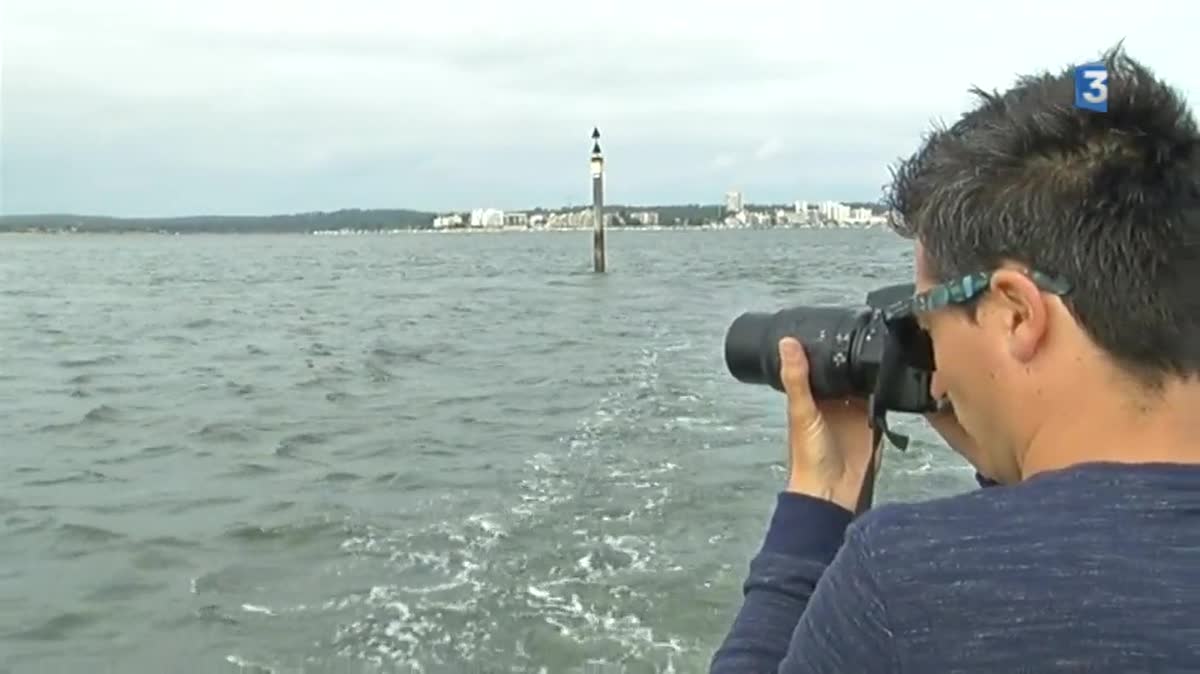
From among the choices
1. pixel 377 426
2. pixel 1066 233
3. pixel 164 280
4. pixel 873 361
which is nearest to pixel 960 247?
pixel 1066 233

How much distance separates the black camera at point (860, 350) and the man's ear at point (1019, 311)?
0.21 metres

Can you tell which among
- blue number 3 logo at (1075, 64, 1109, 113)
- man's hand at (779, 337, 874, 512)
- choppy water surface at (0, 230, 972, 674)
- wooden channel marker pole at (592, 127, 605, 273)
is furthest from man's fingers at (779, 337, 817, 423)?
wooden channel marker pole at (592, 127, 605, 273)

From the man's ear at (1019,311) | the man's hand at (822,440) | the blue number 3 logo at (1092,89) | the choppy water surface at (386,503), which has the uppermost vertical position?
the blue number 3 logo at (1092,89)

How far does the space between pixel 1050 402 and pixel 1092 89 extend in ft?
1.20

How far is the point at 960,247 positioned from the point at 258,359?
678 inches

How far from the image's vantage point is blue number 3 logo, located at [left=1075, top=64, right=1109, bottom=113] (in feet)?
4.44

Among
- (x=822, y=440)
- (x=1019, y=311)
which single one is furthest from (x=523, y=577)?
(x=1019, y=311)

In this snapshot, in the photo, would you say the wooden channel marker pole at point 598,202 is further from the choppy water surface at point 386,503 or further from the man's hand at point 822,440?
the man's hand at point 822,440

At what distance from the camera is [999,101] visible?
1.44 metres

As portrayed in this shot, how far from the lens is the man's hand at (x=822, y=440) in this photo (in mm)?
1749

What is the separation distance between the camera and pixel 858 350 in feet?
5.74

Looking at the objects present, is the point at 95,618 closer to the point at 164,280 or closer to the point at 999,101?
the point at 999,101

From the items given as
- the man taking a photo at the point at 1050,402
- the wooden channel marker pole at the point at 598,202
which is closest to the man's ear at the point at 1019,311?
the man taking a photo at the point at 1050,402

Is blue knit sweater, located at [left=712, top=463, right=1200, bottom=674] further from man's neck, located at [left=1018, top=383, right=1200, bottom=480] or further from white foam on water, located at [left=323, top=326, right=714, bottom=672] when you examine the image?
white foam on water, located at [left=323, top=326, right=714, bottom=672]
